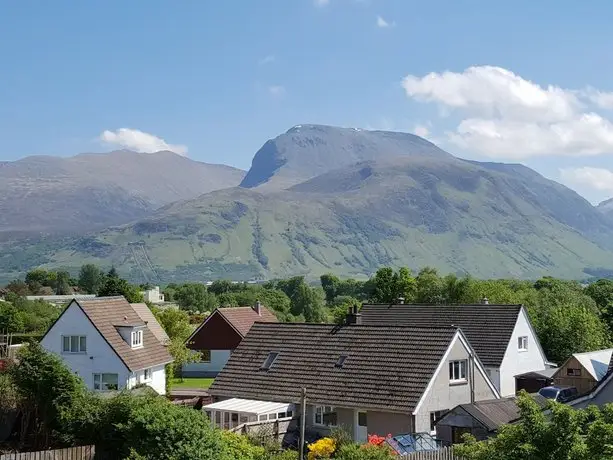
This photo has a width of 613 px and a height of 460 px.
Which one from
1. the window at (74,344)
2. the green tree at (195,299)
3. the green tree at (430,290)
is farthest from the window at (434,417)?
the green tree at (195,299)

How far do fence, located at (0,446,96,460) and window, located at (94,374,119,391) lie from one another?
1838cm

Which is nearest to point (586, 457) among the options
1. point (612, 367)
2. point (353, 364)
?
point (612, 367)

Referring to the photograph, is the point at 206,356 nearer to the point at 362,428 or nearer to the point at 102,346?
the point at 102,346

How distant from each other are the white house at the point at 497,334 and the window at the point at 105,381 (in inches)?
873

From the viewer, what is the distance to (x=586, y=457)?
18484mm

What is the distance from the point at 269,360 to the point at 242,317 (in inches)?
1347

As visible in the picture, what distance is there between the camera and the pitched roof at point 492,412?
118 ft

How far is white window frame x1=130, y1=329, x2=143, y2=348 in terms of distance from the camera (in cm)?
4910

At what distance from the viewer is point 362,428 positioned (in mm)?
38531

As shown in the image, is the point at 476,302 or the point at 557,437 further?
the point at 476,302

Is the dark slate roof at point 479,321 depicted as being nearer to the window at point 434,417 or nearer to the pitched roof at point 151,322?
the window at point 434,417

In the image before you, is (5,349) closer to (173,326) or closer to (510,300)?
(173,326)

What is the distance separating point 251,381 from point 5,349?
63.3 feet

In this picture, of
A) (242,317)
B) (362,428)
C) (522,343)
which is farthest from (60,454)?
(242,317)
